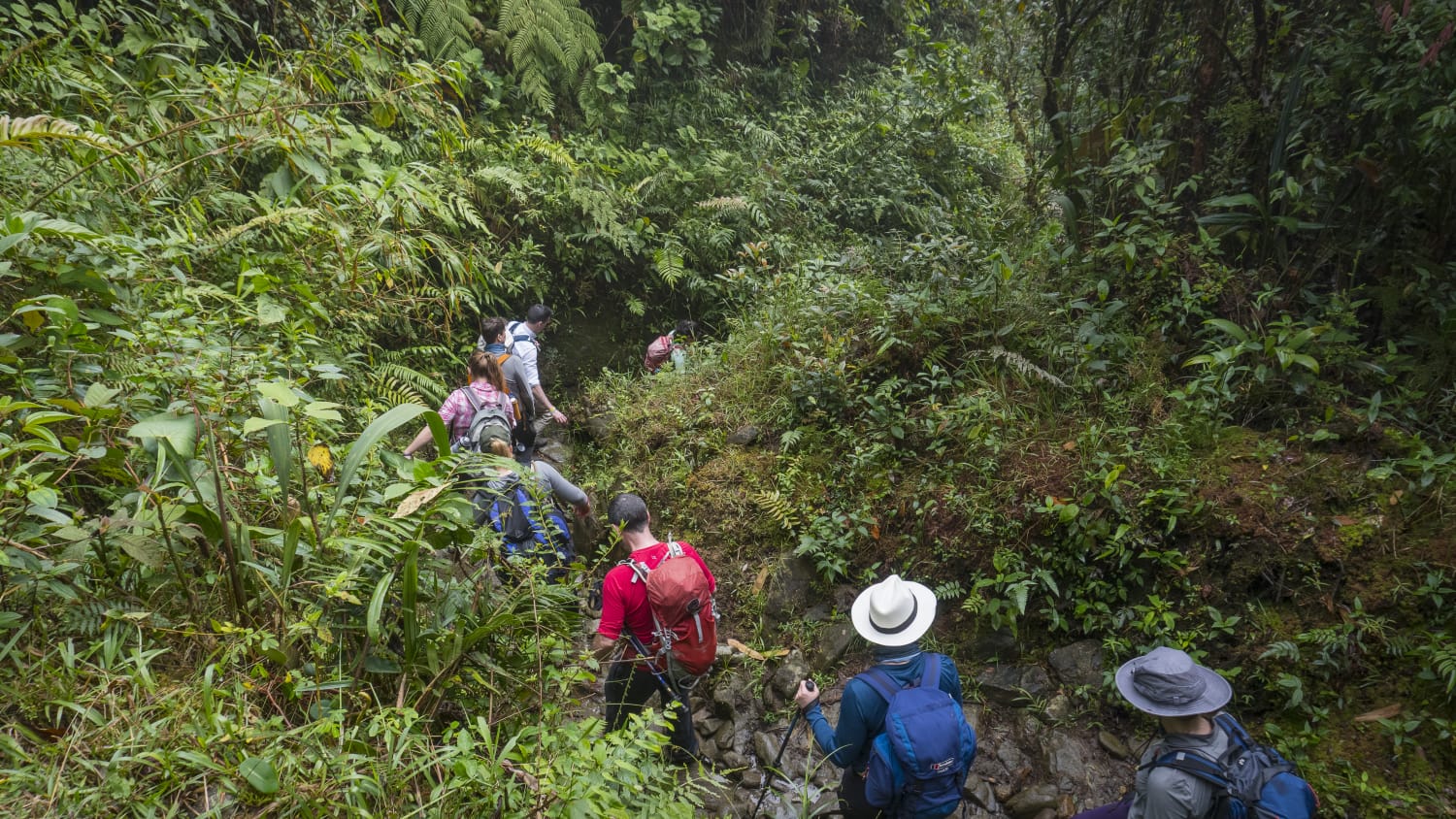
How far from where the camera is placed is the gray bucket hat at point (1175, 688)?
2639mm

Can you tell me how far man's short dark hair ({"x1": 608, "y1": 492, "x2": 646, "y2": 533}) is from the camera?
388 cm

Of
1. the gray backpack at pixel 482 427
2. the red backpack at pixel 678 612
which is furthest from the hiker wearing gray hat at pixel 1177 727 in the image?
the gray backpack at pixel 482 427

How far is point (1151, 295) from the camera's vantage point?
201 inches

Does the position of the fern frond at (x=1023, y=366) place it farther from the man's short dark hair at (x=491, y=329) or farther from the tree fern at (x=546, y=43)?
the tree fern at (x=546, y=43)

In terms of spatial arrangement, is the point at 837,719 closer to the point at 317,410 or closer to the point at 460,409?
the point at 317,410

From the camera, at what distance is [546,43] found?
8273 mm

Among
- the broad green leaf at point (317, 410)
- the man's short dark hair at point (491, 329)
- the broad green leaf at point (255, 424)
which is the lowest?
the man's short dark hair at point (491, 329)

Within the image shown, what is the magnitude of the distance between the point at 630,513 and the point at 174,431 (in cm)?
209

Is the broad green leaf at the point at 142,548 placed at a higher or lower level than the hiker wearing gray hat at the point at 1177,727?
higher

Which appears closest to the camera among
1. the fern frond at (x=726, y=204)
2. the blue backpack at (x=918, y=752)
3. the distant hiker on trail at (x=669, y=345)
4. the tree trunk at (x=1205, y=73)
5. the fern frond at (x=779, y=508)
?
the blue backpack at (x=918, y=752)

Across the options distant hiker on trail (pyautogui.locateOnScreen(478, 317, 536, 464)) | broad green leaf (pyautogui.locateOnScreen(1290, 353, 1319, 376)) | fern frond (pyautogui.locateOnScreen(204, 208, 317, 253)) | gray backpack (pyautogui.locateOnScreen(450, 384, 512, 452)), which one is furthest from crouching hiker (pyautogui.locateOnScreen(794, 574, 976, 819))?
distant hiker on trail (pyautogui.locateOnScreen(478, 317, 536, 464))

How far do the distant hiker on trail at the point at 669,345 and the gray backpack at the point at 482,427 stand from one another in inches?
109

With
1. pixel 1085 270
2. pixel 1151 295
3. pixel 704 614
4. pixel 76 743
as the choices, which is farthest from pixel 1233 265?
pixel 76 743

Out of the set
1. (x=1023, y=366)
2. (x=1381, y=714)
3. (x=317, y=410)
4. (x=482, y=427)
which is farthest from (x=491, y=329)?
(x=1381, y=714)
